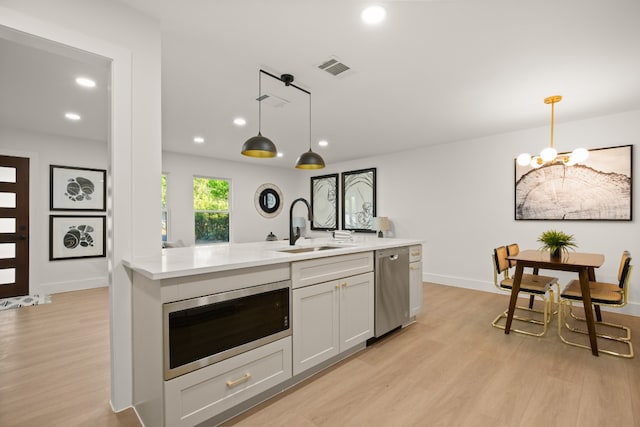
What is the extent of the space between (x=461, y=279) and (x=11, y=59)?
239 inches

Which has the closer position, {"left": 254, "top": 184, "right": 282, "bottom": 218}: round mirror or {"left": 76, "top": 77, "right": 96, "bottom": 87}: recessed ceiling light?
{"left": 76, "top": 77, "right": 96, "bottom": 87}: recessed ceiling light

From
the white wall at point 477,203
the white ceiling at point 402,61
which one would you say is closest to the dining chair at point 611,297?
the white wall at point 477,203

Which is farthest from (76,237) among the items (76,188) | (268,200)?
(268,200)

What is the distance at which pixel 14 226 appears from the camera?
171 inches

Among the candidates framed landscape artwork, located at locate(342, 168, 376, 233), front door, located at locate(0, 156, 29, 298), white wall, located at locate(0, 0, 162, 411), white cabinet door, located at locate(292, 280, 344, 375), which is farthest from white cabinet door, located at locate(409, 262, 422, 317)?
front door, located at locate(0, 156, 29, 298)

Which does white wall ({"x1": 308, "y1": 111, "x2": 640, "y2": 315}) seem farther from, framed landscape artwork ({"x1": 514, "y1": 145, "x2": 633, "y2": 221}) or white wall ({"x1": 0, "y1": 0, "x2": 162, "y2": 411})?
white wall ({"x1": 0, "y1": 0, "x2": 162, "y2": 411})

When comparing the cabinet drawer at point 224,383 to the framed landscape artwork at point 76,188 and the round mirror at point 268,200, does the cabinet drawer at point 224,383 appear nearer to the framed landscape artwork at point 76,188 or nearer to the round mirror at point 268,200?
the framed landscape artwork at point 76,188

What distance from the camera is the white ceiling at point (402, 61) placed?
1.87m

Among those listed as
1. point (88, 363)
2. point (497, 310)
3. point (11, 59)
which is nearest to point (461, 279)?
point (497, 310)

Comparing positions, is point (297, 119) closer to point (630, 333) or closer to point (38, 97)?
point (38, 97)

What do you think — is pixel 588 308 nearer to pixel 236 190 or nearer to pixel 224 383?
pixel 224 383

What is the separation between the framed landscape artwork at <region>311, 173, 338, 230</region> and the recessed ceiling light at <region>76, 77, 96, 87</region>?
4715 millimetres

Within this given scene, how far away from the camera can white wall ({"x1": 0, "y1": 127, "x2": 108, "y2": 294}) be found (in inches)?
174

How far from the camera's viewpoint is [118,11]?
1841 mm
